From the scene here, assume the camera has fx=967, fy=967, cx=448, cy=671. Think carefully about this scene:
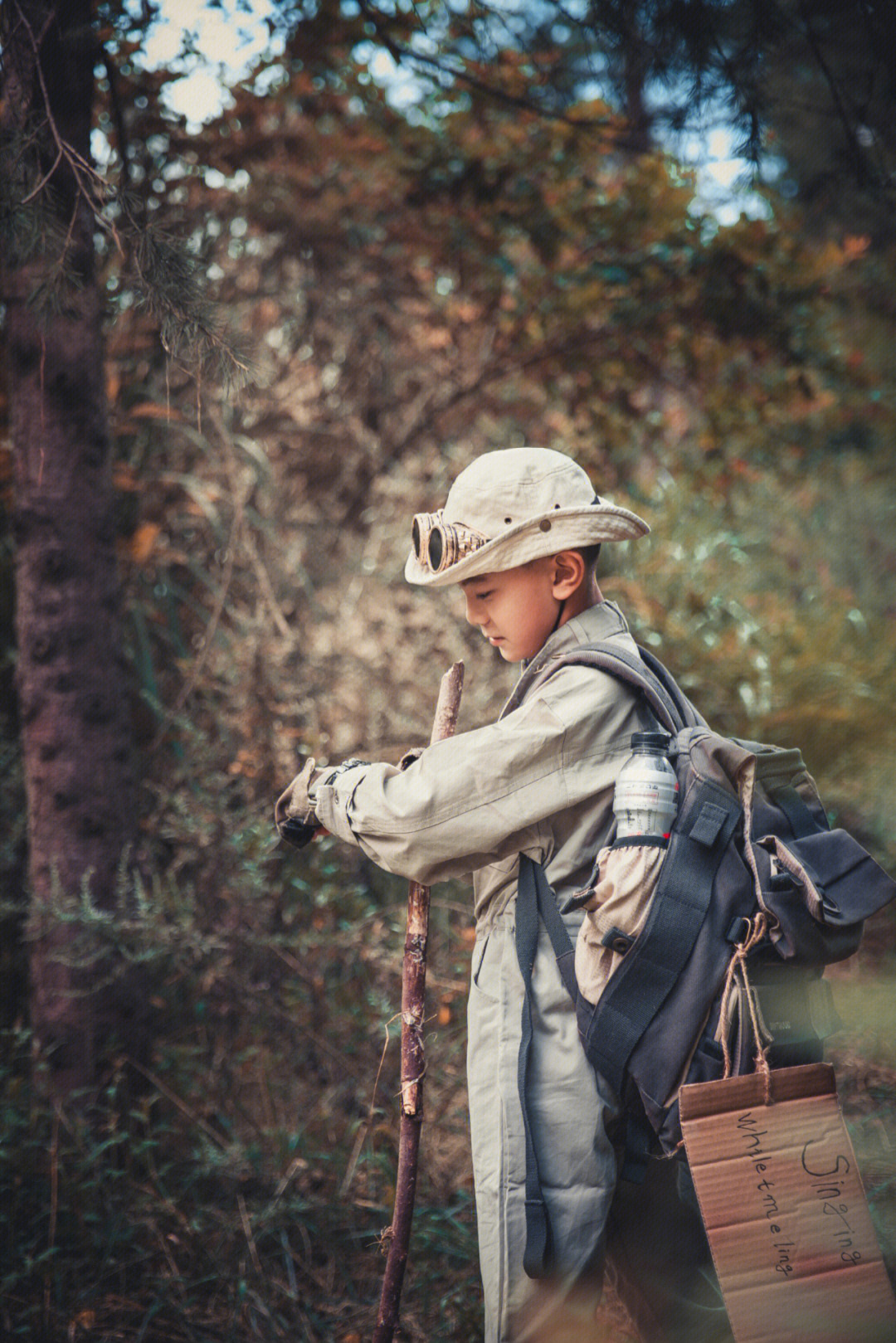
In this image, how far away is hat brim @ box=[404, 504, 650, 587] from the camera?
1716mm

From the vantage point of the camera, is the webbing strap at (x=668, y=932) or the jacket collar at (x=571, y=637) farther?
the jacket collar at (x=571, y=637)

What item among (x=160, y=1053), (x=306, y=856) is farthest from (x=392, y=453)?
(x=160, y=1053)

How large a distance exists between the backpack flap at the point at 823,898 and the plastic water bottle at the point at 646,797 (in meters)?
0.18

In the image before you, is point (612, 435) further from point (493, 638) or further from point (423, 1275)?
point (423, 1275)

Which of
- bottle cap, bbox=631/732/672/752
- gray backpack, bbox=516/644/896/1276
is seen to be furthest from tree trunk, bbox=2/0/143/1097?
bottle cap, bbox=631/732/672/752

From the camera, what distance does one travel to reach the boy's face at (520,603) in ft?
5.93

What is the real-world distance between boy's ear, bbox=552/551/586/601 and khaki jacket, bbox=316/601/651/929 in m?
0.11

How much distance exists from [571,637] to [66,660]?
1.80m

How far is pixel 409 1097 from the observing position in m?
1.88

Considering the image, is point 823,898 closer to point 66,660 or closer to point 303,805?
point 303,805

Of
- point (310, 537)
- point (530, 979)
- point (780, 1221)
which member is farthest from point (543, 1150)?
point (310, 537)

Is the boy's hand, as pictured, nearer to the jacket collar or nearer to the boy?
the boy

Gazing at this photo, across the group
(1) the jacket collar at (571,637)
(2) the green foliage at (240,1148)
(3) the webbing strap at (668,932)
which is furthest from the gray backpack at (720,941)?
(2) the green foliage at (240,1148)

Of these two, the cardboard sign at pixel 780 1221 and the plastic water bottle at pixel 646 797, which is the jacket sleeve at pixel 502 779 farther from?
the cardboard sign at pixel 780 1221
